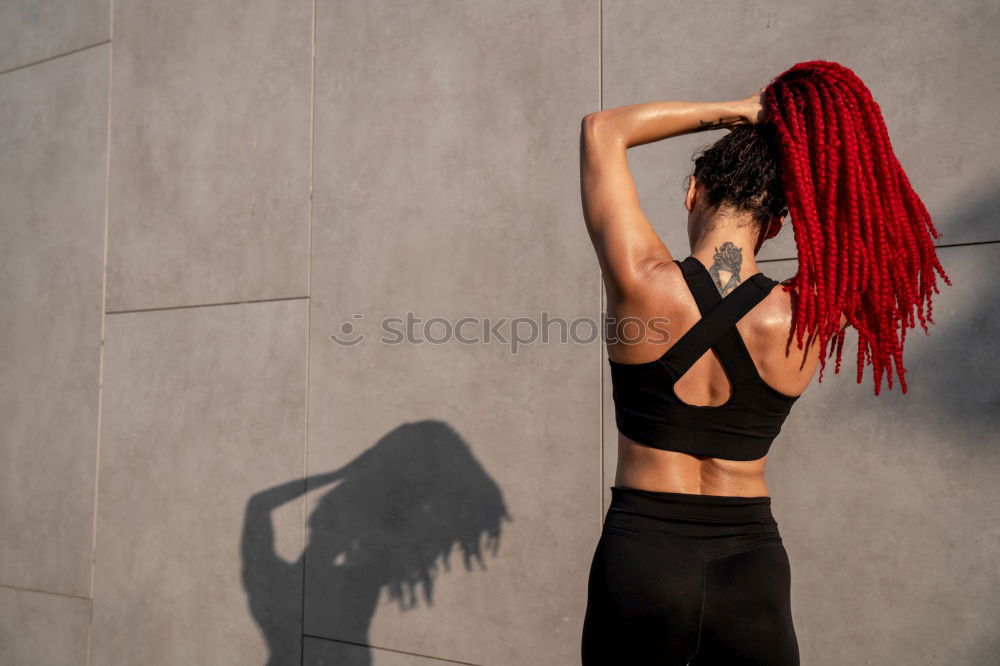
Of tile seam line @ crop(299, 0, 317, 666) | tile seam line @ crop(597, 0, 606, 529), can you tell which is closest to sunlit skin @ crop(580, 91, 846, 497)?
tile seam line @ crop(597, 0, 606, 529)

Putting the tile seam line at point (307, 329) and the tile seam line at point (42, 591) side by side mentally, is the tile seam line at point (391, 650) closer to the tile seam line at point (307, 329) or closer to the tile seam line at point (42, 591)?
the tile seam line at point (307, 329)

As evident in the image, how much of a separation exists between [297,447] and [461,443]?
80cm

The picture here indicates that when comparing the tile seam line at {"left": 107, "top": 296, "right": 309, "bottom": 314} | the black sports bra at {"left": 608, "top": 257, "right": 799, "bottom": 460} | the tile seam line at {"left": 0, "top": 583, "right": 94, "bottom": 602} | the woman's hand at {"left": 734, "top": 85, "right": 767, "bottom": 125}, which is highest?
the woman's hand at {"left": 734, "top": 85, "right": 767, "bottom": 125}

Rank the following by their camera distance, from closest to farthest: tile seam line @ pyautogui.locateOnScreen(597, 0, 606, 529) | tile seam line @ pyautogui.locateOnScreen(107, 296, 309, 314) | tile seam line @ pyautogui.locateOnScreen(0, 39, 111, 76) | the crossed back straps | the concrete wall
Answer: the crossed back straps, the concrete wall, tile seam line @ pyautogui.locateOnScreen(597, 0, 606, 529), tile seam line @ pyautogui.locateOnScreen(107, 296, 309, 314), tile seam line @ pyautogui.locateOnScreen(0, 39, 111, 76)

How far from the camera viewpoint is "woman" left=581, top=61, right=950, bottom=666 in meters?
1.43

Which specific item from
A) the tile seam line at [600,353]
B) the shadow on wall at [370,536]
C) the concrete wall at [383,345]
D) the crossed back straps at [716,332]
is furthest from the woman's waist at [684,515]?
the shadow on wall at [370,536]

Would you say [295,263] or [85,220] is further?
Answer: [85,220]

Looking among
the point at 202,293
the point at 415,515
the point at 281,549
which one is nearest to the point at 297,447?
the point at 281,549

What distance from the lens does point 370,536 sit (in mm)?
3059

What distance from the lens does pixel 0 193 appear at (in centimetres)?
430

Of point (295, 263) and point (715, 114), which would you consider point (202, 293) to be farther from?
point (715, 114)

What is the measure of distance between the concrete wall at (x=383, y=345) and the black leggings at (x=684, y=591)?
944 millimetres

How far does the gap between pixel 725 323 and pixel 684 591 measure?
0.51 metres

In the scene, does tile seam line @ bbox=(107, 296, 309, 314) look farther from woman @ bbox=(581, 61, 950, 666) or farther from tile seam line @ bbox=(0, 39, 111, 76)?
woman @ bbox=(581, 61, 950, 666)
